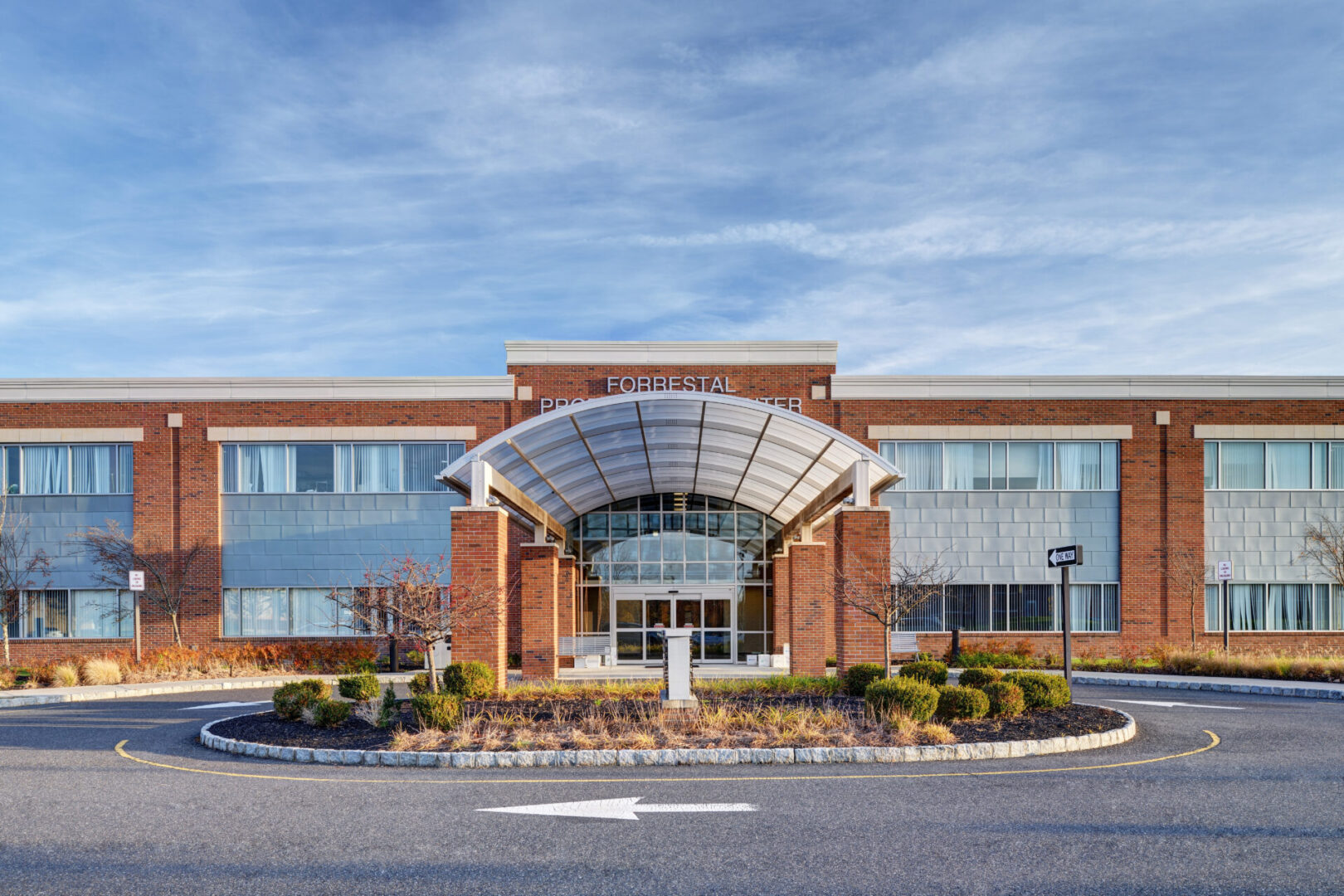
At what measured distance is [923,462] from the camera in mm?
29656

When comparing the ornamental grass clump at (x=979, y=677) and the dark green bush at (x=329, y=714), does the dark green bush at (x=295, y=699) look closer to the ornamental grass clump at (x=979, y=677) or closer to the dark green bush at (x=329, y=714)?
the dark green bush at (x=329, y=714)

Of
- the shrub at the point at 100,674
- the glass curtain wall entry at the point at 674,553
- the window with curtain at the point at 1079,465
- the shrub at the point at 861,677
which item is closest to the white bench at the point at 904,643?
the glass curtain wall entry at the point at 674,553

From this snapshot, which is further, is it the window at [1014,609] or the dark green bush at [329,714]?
the window at [1014,609]

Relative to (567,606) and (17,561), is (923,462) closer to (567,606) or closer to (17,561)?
(567,606)

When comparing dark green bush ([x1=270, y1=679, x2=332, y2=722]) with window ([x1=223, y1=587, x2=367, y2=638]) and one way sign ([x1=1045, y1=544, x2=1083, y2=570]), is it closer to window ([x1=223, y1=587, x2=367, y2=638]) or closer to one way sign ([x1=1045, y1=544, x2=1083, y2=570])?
one way sign ([x1=1045, y1=544, x2=1083, y2=570])

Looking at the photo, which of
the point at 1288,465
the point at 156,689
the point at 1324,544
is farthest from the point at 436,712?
the point at 1288,465

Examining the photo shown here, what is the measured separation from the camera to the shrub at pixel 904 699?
44.0 ft

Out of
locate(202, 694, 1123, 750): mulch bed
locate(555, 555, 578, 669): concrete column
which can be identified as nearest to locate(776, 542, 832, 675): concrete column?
locate(202, 694, 1123, 750): mulch bed

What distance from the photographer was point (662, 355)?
2933cm

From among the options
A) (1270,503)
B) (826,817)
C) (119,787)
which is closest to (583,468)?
(119,787)

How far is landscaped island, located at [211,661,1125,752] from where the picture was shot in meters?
12.6

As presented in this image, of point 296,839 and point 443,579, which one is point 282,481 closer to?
point 443,579

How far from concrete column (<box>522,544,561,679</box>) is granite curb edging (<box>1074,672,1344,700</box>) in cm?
1201

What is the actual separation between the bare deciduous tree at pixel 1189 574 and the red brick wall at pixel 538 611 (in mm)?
18001
